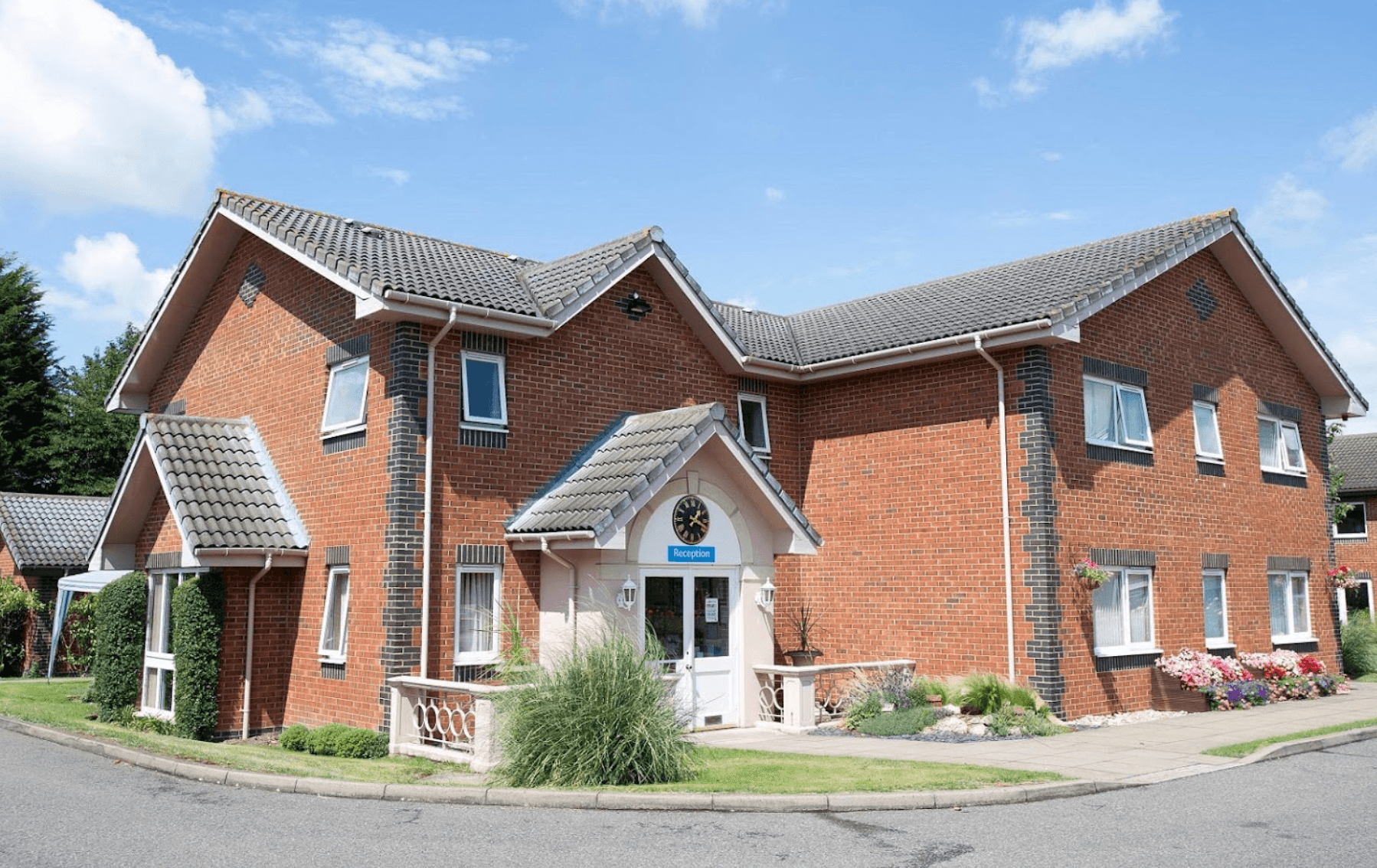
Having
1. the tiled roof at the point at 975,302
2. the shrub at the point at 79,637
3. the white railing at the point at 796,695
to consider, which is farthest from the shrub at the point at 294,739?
the shrub at the point at 79,637

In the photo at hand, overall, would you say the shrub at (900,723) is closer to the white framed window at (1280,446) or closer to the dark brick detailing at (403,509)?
the dark brick detailing at (403,509)

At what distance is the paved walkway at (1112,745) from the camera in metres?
12.4

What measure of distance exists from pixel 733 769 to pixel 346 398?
7.82 m

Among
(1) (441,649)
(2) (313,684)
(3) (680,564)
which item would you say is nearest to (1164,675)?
(3) (680,564)

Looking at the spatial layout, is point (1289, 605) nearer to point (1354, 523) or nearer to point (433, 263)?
point (433, 263)

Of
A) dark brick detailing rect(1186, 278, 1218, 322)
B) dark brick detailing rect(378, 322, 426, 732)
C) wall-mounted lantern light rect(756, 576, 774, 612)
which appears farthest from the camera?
dark brick detailing rect(1186, 278, 1218, 322)

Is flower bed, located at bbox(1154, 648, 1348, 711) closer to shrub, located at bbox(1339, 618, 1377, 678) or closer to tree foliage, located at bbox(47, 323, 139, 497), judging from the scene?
shrub, located at bbox(1339, 618, 1377, 678)

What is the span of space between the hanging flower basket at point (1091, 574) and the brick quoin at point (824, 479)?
0.56ft

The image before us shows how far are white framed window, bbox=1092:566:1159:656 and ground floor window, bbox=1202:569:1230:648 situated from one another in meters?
1.94

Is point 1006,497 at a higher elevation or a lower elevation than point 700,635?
higher

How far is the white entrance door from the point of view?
15.8 meters

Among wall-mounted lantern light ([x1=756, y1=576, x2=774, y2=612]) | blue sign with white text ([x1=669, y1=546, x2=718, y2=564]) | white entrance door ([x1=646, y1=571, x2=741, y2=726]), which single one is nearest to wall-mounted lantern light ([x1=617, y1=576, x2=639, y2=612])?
white entrance door ([x1=646, y1=571, x2=741, y2=726])

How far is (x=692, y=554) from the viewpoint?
52.4ft

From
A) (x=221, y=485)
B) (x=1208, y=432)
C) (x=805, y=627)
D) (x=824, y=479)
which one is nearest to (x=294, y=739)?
(x=221, y=485)
